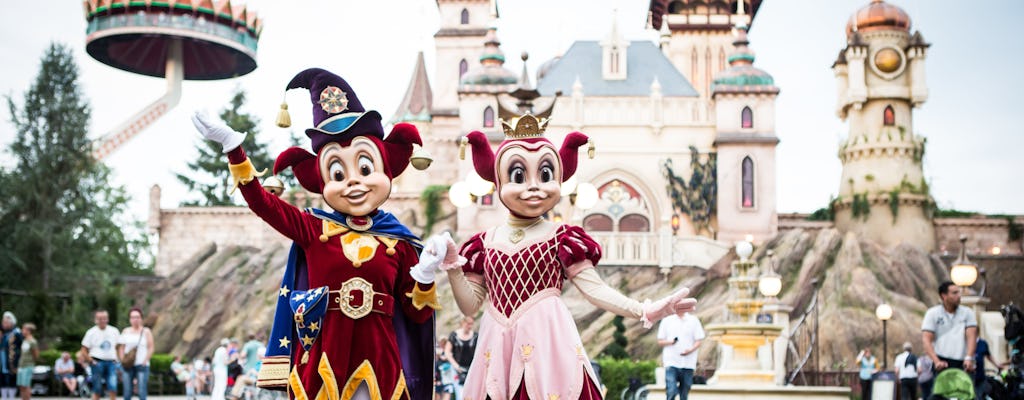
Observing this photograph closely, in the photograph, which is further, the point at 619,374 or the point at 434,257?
the point at 619,374

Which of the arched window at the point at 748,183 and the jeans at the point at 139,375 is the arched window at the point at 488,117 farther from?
the jeans at the point at 139,375

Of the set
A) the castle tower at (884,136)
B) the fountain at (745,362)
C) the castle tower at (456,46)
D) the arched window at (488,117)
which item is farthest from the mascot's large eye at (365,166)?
the castle tower at (456,46)

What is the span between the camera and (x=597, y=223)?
41.0m

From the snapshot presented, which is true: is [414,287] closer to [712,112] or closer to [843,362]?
[843,362]

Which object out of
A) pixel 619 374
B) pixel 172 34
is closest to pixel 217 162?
pixel 172 34

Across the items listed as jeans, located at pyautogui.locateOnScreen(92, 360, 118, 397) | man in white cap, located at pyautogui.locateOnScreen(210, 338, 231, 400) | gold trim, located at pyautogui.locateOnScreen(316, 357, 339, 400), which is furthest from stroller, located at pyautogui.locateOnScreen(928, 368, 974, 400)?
man in white cap, located at pyautogui.locateOnScreen(210, 338, 231, 400)

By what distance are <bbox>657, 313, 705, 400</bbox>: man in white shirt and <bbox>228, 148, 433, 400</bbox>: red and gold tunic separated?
6067mm

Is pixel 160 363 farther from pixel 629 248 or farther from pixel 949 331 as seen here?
pixel 949 331

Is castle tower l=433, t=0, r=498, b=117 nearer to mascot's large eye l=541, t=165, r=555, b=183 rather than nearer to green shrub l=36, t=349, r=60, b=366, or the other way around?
green shrub l=36, t=349, r=60, b=366

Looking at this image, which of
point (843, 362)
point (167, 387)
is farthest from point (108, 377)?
point (843, 362)

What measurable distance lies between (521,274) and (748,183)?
34306 mm

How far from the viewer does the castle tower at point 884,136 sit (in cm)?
4034

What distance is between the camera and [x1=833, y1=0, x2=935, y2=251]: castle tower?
40344mm

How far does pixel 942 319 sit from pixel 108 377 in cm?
941
